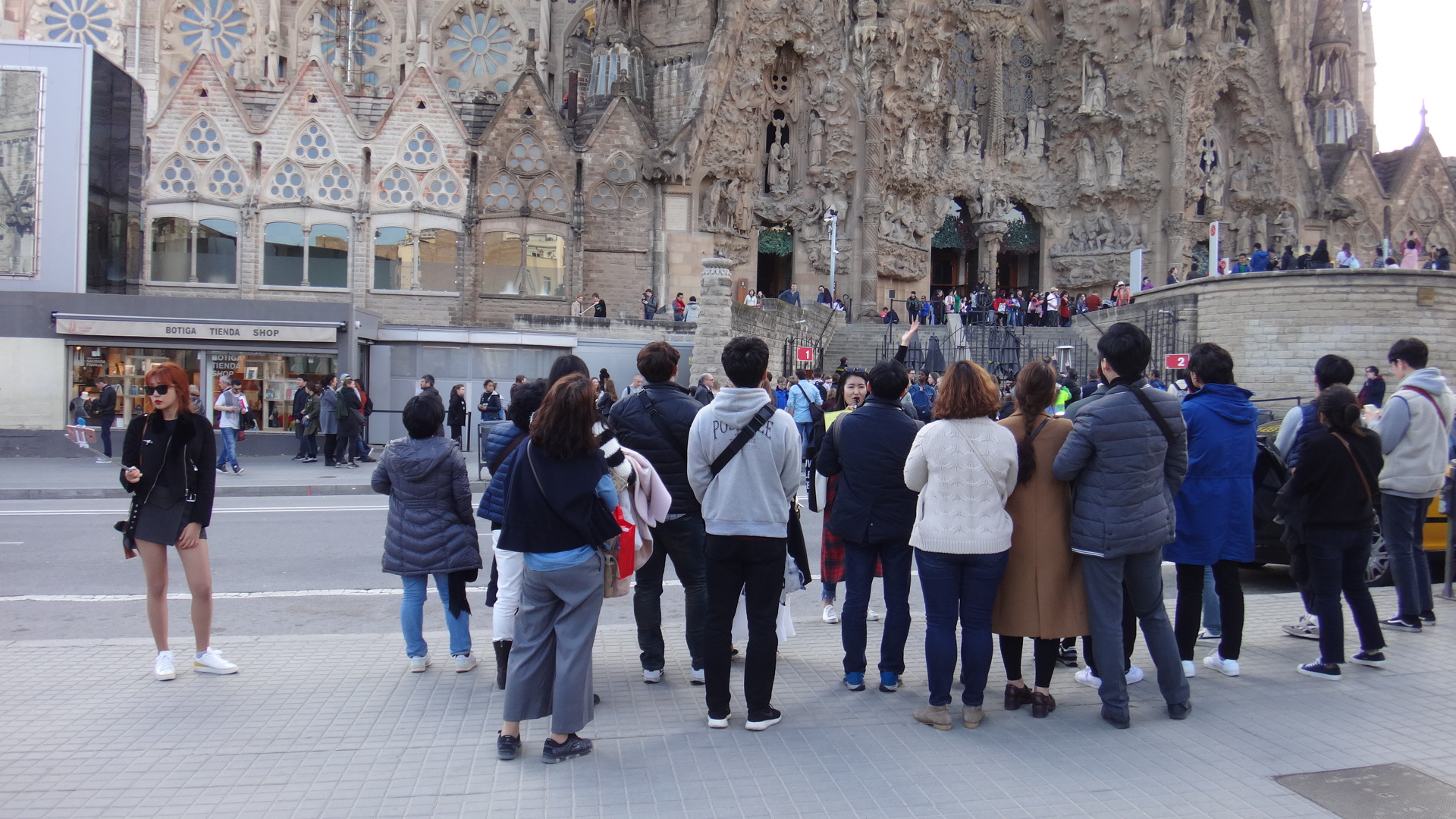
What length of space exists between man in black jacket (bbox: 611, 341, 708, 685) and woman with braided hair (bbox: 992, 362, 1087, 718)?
63.7 inches

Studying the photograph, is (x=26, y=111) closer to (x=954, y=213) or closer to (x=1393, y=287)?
(x=1393, y=287)

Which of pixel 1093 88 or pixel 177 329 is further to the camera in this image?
pixel 1093 88

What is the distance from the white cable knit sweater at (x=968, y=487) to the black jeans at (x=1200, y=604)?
4.72 feet

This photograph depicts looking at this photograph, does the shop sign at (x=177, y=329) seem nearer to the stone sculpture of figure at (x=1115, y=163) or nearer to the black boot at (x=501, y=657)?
the black boot at (x=501, y=657)

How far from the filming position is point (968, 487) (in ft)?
15.5

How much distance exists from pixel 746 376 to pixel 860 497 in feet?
3.09

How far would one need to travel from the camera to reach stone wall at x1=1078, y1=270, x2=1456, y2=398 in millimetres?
22750

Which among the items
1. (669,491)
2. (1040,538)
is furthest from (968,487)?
(669,491)

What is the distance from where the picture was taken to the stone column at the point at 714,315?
78.5 ft

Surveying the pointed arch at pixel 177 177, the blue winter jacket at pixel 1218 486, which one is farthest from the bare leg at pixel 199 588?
the pointed arch at pixel 177 177

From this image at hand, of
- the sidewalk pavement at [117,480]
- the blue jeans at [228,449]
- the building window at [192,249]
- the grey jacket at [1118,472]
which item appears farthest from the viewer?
the building window at [192,249]

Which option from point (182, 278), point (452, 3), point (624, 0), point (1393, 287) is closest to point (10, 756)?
point (1393, 287)

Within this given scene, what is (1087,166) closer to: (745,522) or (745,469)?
(745,469)

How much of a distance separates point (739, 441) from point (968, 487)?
44.1 inches
